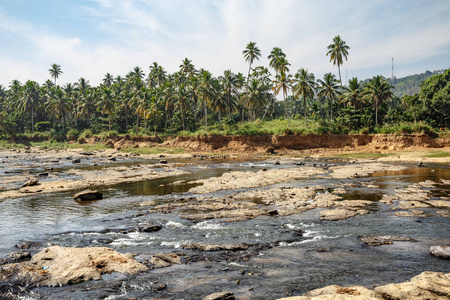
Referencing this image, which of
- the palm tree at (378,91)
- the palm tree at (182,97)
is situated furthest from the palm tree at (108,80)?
the palm tree at (378,91)

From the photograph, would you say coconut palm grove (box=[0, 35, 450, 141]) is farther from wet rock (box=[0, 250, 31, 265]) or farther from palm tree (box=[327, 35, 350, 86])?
wet rock (box=[0, 250, 31, 265])

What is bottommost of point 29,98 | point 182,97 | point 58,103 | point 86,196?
point 86,196

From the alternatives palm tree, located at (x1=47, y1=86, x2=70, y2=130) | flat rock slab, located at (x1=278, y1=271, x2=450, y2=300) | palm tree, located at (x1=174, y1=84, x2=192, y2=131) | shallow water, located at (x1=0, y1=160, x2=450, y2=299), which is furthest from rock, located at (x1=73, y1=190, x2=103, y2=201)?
palm tree, located at (x1=47, y1=86, x2=70, y2=130)

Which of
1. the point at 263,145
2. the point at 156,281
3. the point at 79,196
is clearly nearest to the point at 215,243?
the point at 156,281

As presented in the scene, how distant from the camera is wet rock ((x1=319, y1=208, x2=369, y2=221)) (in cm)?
1669

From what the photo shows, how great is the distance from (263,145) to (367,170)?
29485mm

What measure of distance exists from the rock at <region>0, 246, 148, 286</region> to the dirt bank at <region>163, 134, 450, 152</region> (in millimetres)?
52482

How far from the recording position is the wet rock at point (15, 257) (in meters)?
11.3

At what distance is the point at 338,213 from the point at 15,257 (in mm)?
16076

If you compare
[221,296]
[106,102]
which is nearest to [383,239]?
[221,296]

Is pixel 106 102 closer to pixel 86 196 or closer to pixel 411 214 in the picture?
pixel 86 196

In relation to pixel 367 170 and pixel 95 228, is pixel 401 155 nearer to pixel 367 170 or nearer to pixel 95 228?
pixel 367 170

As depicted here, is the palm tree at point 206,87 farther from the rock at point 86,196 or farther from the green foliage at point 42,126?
the green foliage at point 42,126

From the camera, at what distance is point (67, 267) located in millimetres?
10445
